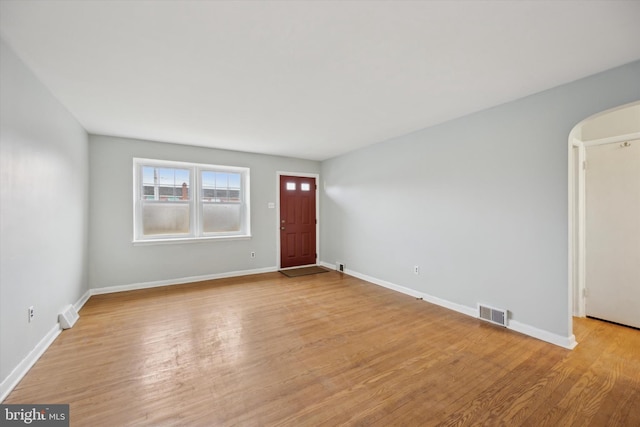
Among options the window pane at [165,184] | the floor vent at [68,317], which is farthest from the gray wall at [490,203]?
the floor vent at [68,317]

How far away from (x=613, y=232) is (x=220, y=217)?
19.3ft

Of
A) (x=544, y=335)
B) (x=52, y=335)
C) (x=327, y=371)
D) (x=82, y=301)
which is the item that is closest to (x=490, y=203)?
(x=544, y=335)

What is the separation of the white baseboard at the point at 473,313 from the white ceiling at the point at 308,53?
2512 mm

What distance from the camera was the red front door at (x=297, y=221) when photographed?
5820mm

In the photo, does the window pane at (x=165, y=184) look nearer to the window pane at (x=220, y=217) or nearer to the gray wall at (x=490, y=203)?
the window pane at (x=220, y=217)

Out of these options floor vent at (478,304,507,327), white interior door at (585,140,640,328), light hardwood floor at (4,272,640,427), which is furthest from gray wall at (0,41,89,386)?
white interior door at (585,140,640,328)

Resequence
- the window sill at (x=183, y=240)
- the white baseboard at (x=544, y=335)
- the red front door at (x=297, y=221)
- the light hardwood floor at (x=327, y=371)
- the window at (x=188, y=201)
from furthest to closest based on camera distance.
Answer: the red front door at (x=297, y=221) < the window at (x=188, y=201) < the window sill at (x=183, y=240) < the white baseboard at (x=544, y=335) < the light hardwood floor at (x=327, y=371)

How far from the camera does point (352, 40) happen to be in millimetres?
1875

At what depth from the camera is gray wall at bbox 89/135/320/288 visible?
4105 millimetres

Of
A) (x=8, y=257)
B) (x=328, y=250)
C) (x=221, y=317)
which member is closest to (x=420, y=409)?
(x=221, y=317)

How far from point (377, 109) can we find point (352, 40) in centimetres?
138

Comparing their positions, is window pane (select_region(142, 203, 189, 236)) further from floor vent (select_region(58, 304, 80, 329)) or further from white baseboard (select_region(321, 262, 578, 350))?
white baseboard (select_region(321, 262, 578, 350))

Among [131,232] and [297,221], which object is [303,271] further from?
[131,232]

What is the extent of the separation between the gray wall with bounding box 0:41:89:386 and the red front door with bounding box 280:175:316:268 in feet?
11.3
